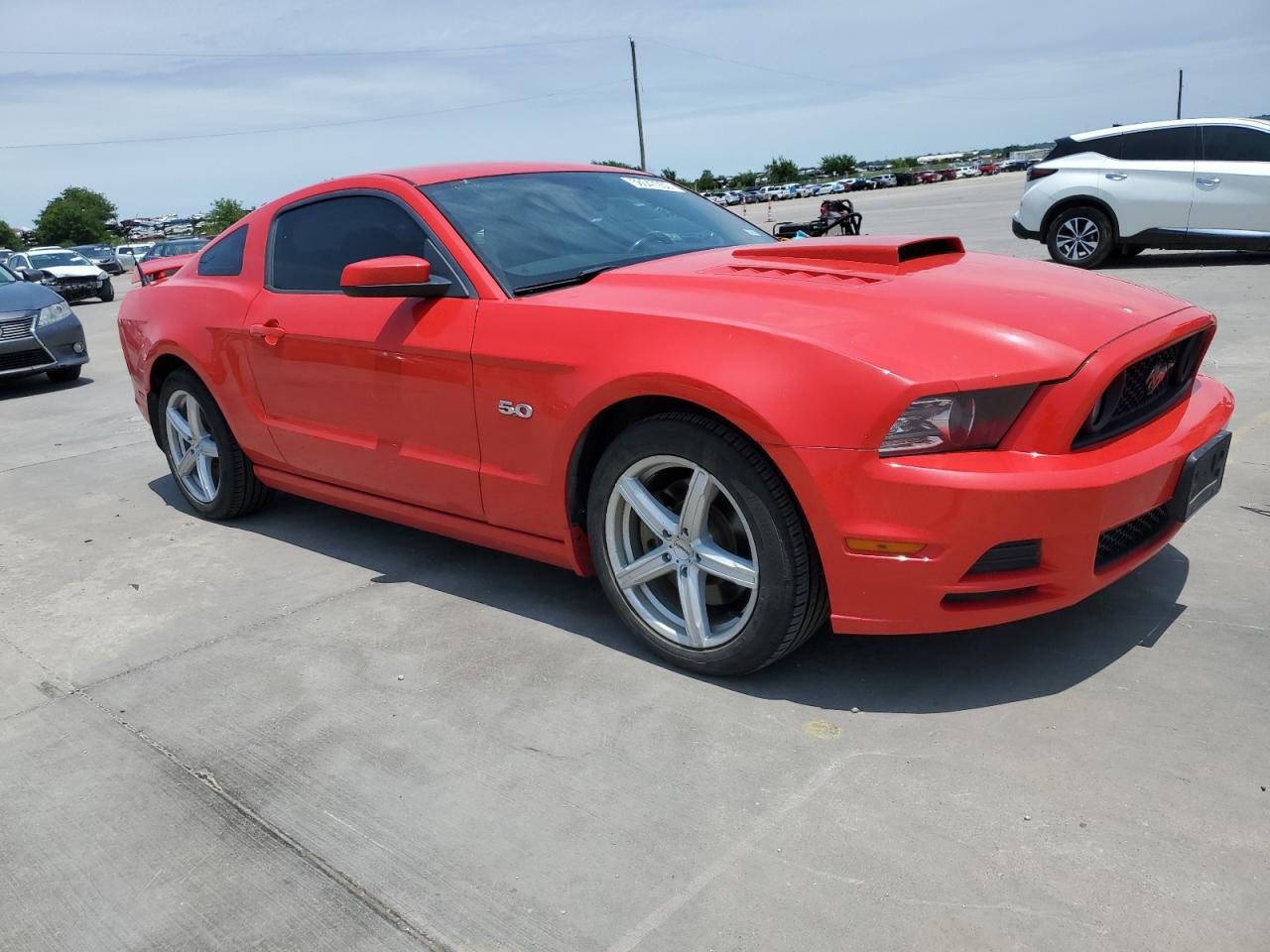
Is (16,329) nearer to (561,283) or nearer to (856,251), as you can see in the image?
(561,283)

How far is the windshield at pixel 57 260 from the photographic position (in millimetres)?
25594

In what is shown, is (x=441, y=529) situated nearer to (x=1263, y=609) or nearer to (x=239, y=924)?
(x=239, y=924)

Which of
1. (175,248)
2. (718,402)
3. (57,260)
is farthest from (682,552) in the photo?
(57,260)

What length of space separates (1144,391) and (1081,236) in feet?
32.7

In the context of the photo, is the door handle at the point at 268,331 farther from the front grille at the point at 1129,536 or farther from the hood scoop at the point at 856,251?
the front grille at the point at 1129,536

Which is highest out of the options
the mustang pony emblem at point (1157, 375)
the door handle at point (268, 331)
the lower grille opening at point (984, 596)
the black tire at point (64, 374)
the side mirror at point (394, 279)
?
the side mirror at point (394, 279)

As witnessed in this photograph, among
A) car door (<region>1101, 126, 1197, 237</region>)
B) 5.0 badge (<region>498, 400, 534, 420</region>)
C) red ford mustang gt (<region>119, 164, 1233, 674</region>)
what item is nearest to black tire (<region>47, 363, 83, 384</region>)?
red ford mustang gt (<region>119, 164, 1233, 674</region>)

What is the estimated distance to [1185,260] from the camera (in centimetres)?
1227

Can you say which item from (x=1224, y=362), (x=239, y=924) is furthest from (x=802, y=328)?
(x=1224, y=362)

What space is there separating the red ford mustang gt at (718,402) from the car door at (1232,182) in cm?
890

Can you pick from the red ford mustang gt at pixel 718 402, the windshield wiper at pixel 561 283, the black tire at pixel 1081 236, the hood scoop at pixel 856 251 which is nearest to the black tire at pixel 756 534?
the red ford mustang gt at pixel 718 402

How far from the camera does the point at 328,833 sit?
255cm

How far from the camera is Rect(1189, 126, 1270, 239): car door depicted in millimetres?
10992

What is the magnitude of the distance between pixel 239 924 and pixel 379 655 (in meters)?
1.30
